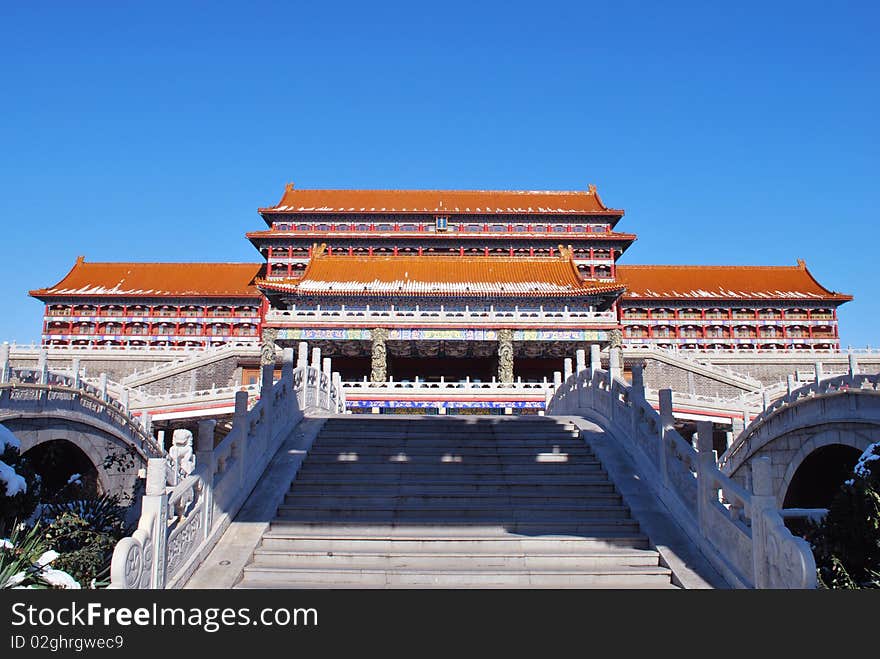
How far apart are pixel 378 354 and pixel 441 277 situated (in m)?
6.71

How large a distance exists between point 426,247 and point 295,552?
39.6m

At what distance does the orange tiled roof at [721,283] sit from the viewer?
43562mm

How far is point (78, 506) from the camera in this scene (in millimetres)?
8477

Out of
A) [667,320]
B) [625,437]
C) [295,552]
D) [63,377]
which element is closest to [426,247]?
[667,320]

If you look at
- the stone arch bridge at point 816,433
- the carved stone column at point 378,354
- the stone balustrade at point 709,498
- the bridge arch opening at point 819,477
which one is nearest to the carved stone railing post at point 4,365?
the stone balustrade at point 709,498

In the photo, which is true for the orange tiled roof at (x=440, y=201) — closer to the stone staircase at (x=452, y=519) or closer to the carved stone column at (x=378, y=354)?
the carved stone column at (x=378, y=354)

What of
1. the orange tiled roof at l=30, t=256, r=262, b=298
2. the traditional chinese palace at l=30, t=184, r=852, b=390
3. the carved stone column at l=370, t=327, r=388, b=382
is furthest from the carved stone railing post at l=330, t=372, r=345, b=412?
the orange tiled roof at l=30, t=256, r=262, b=298

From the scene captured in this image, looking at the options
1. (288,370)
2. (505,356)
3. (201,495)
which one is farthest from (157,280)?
(201,495)

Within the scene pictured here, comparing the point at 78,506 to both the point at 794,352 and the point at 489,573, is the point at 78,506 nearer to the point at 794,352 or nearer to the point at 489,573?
the point at 489,573

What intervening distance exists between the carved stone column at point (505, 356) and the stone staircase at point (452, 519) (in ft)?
70.7

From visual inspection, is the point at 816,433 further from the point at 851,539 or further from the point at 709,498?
the point at 709,498

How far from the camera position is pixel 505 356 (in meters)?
33.3
